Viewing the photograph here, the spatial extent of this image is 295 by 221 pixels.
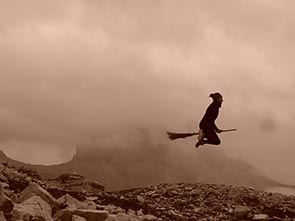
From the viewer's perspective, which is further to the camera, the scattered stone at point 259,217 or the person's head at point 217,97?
the scattered stone at point 259,217

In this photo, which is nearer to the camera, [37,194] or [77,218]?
[77,218]

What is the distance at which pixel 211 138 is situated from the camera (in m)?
9.26

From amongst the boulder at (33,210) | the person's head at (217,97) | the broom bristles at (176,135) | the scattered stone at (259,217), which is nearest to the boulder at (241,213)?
the scattered stone at (259,217)

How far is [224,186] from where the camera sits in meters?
32.2

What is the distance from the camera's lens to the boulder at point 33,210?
451 inches

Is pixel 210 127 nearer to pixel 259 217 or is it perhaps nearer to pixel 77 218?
pixel 77 218

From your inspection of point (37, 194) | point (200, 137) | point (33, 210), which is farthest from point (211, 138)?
point (37, 194)

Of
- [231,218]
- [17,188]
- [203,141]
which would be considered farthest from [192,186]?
[203,141]

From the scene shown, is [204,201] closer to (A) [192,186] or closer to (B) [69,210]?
(A) [192,186]

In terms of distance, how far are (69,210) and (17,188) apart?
785 cm

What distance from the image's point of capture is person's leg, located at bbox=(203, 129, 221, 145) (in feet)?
30.2

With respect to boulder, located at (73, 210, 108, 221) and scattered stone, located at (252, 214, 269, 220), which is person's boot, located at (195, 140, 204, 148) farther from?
scattered stone, located at (252, 214, 269, 220)

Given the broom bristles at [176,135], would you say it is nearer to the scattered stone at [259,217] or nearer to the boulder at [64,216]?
the boulder at [64,216]

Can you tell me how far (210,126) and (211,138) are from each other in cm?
22
